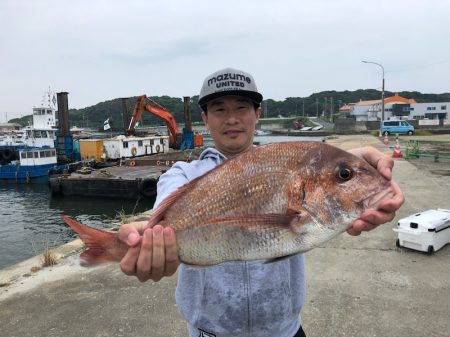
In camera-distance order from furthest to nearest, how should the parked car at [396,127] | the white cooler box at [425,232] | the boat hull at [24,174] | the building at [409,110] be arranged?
the building at [409,110] < the parked car at [396,127] < the boat hull at [24,174] < the white cooler box at [425,232]

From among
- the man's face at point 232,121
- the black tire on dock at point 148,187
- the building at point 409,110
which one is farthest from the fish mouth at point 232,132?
the building at point 409,110

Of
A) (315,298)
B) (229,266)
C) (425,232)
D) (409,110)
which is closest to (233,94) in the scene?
(229,266)

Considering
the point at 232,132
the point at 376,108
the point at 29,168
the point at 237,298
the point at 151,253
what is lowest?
the point at 29,168

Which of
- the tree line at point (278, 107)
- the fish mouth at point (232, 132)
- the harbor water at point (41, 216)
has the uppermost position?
the tree line at point (278, 107)

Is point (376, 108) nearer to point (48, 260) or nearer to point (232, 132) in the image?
point (48, 260)

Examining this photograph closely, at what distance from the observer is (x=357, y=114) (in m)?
92.7

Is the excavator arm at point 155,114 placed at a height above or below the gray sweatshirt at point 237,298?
above

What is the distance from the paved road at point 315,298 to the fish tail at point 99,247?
2.27 metres

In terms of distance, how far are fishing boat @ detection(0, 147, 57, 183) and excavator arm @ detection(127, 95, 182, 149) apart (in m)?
7.10

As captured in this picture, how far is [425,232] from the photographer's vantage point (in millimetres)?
5234

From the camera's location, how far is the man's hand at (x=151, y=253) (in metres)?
1.61

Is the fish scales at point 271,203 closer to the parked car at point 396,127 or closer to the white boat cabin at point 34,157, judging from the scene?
the white boat cabin at point 34,157

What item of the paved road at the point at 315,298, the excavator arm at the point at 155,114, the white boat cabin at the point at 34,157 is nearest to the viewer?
the paved road at the point at 315,298

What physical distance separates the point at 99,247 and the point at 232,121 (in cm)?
97
